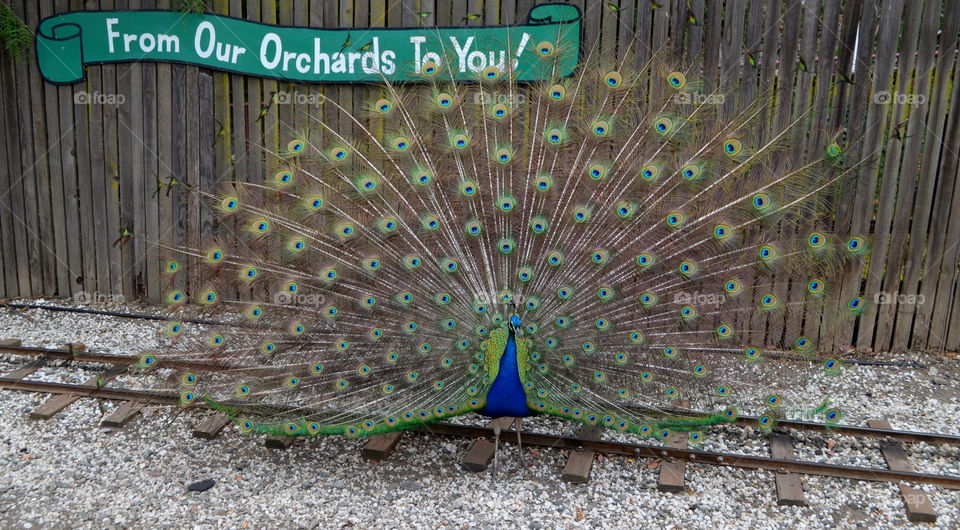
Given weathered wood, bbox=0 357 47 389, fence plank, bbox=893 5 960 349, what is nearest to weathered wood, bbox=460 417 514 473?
weathered wood, bbox=0 357 47 389

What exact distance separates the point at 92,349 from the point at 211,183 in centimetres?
187

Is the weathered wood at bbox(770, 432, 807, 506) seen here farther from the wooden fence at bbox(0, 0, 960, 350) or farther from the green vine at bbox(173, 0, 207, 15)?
the green vine at bbox(173, 0, 207, 15)

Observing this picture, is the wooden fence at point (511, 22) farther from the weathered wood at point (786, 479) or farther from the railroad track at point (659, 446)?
the railroad track at point (659, 446)

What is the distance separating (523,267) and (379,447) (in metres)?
1.45

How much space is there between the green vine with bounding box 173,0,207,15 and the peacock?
3242mm

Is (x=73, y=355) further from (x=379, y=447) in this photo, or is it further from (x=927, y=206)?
(x=927, y=206)

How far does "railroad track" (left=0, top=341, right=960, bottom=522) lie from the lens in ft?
13.1

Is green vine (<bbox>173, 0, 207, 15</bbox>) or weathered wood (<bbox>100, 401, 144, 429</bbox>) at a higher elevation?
green vine (<bbox>173, 0, 207, 15</bbox>)

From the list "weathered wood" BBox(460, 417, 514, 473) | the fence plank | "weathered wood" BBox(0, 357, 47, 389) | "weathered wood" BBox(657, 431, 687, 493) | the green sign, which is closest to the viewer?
"weathered wood" BBox(657, 431, 687, 493)

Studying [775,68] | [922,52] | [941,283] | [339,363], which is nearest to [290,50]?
[339,363]

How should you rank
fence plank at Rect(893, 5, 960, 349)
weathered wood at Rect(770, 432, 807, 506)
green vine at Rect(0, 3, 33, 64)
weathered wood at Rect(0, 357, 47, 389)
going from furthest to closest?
green vine at Rect(0, 3, 33, 64), fence plank at Rect(893, 5, 960, 349), weathered wood at Rect(0, 357, 47, 389), weathered wood at Rect(770, 432, 807, 506)

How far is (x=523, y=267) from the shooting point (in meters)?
3.90

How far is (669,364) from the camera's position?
12.9 feet

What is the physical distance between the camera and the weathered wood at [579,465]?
4.09 meters
